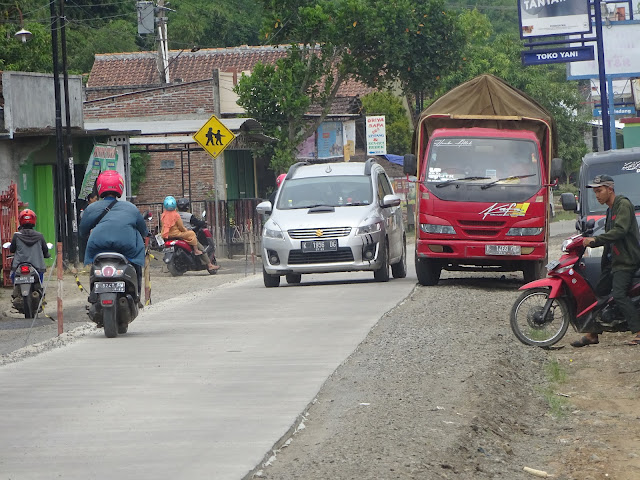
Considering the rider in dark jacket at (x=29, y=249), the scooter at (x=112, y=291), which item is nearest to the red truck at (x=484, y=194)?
the rider in dark jacket at (x=29, y=249)

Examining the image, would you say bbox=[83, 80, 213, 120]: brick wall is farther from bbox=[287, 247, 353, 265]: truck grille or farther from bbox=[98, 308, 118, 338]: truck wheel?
bbox=[98, 308, 118, 338]: truck wheel

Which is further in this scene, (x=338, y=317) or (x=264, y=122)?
(x=264, y=122)

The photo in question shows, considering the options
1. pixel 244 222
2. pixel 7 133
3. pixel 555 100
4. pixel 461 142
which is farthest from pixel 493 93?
pixel 555 100

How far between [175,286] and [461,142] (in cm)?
693

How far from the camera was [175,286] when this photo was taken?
23.3 meters

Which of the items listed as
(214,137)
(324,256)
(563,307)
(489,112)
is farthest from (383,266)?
(214,137)

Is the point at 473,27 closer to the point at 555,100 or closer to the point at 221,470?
the point at 555,100

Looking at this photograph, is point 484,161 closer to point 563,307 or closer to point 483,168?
point 483,168

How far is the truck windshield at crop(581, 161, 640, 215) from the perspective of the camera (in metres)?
17.5

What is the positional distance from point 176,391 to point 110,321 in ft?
13.0

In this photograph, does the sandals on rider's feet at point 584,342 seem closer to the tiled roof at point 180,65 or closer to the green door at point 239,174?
the green door at point 239,174

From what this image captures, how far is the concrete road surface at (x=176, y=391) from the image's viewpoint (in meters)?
7.12

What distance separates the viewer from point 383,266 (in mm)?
19797

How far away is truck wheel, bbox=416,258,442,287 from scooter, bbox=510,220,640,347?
587 centimetres
